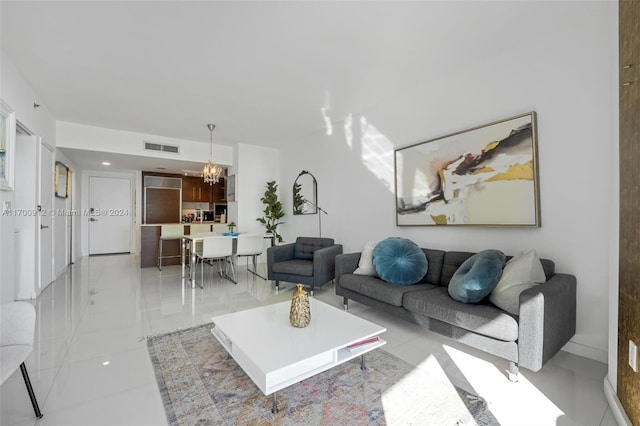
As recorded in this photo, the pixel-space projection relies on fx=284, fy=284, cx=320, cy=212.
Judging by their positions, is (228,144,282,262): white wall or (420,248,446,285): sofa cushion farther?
(228,144,282,262): white wall

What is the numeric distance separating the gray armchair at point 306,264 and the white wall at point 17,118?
2.66 meters

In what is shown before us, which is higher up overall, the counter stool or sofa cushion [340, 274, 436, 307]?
the counter stool

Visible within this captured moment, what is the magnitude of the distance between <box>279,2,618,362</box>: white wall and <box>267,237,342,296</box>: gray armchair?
1.09 metres

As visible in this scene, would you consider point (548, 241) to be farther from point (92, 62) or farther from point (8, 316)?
point (92, 62)

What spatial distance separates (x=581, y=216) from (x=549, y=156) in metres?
0.53

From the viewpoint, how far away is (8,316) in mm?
1435

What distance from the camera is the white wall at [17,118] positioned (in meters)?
2.69

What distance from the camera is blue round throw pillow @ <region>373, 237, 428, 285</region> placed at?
2.75m

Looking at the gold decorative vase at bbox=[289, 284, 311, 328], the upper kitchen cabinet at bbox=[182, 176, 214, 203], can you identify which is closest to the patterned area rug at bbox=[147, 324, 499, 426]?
the gold decorative vase at bbox=[289, 284, 311, 328]

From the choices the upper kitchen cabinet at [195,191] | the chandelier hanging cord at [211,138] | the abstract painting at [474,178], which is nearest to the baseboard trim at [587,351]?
the abstract painting at [474,178]

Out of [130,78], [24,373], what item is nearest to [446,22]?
[130,78]

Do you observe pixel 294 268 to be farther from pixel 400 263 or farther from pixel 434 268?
pixel 434 268

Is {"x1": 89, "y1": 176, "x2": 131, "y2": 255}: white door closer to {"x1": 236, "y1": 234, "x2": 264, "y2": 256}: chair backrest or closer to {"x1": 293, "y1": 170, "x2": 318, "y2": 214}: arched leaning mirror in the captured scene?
{"x1": 236, "y1": 234, "x2": 264, "y2": 256}: chair backrest

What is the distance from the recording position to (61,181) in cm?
533
